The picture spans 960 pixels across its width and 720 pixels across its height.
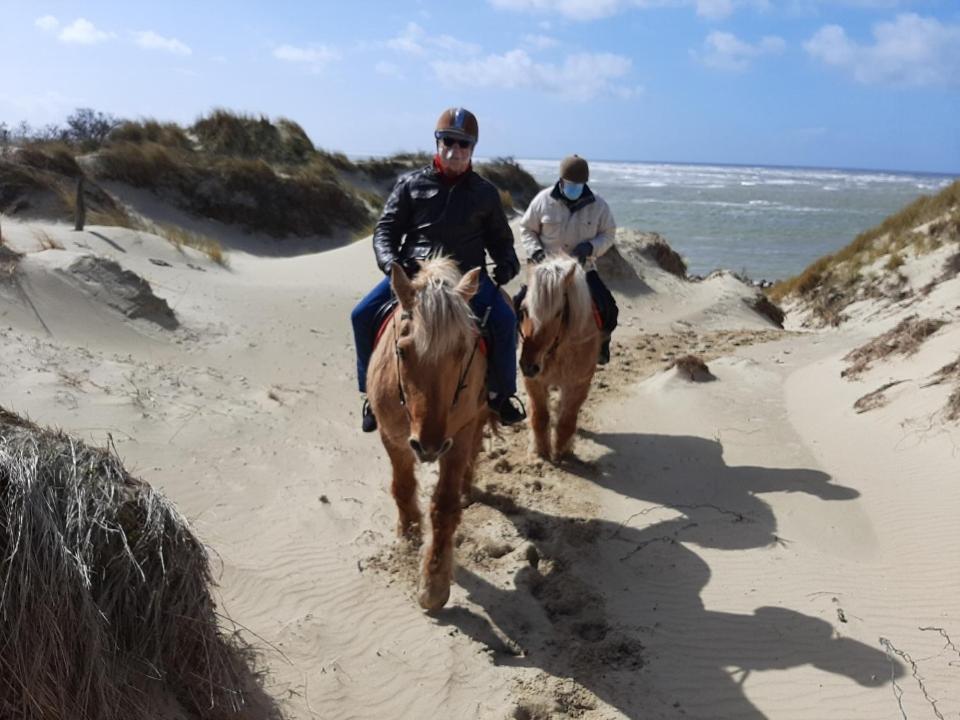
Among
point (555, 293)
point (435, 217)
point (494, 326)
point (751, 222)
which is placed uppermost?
point (751, 222)

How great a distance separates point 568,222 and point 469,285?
125 inches

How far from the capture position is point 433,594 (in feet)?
14.9

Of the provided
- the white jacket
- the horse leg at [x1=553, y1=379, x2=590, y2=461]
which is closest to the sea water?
the white jacket

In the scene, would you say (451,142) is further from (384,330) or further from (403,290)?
(403,290)

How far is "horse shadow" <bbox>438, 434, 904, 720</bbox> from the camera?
13.2 ft

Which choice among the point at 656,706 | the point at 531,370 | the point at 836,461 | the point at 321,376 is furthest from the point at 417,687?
the point at 321,376

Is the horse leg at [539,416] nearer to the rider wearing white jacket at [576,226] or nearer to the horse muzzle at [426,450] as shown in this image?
the rider wearing white jacket at [576,226]

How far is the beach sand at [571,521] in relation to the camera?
159 inches

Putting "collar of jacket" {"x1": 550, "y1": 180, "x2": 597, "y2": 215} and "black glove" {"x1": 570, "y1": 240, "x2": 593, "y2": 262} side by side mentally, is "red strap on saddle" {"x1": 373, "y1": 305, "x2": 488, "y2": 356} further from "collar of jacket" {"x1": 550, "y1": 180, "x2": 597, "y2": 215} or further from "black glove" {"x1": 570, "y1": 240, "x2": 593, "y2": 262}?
"collar of jacket" {"x1": 550, "y1": 180, "x2": 597, "y2": 215}

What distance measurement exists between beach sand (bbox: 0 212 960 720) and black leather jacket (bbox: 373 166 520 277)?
6.97 ft

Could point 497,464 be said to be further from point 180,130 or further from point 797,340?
point 180,130

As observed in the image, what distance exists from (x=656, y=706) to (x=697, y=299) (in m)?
13.6

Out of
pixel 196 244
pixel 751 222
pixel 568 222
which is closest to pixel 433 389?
pixel 568 222

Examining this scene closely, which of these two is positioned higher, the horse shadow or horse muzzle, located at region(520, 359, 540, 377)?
horse muzzle, located at region(520, 359, 540, 377)
